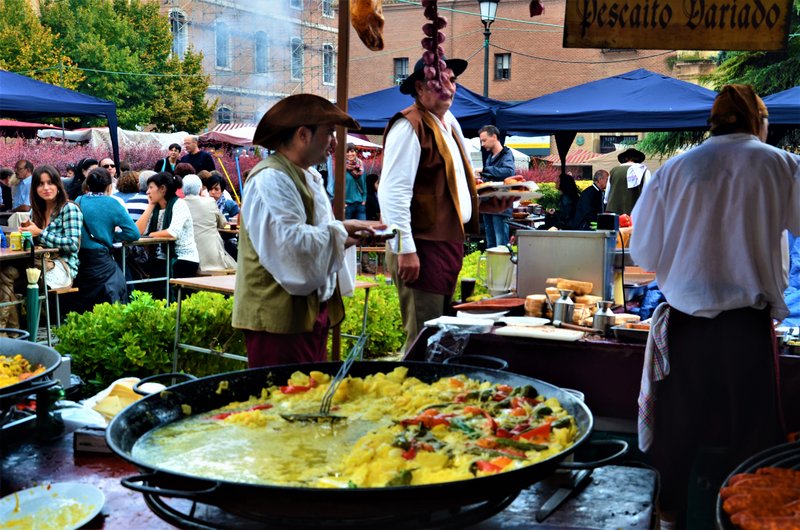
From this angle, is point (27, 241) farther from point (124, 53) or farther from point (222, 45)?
point (222, 45)

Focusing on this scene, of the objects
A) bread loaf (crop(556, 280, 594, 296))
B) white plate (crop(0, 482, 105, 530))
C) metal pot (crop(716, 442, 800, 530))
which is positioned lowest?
white plate (crop(0, 482, 105, 530))

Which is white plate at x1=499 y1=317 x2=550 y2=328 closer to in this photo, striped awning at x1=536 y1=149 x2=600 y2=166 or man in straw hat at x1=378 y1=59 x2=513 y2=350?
man in straw hat at x1=378 y1=59 x2=513 y2=350

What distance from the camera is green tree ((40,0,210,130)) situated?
29.7 meters

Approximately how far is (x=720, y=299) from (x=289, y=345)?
1634 mm

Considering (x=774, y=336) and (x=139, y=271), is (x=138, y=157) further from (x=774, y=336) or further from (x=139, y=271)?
(x=774, y=336)

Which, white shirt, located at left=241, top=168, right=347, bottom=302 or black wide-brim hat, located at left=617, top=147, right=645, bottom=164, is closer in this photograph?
white shirt, located at left=241, top=168, right=347, bottom=302

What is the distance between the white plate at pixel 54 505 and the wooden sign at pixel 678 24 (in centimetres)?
247

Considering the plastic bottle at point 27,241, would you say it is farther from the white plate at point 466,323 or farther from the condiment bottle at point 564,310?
the condiment bottle at point 564,310

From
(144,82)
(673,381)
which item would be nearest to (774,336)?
(673,381)

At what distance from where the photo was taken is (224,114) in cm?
3784

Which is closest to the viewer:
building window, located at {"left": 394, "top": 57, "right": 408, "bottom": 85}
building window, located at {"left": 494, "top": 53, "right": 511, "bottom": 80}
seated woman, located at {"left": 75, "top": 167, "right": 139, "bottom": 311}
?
seated woman, located at {"left": 75, "top": 167, "right": 139, "bottom": 311}

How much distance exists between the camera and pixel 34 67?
85.9 ft

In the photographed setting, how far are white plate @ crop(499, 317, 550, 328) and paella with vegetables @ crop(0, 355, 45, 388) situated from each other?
1.95 metres

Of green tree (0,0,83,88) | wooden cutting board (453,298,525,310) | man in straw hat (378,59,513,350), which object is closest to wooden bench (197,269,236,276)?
man in straw hat (378,59,513,350)
